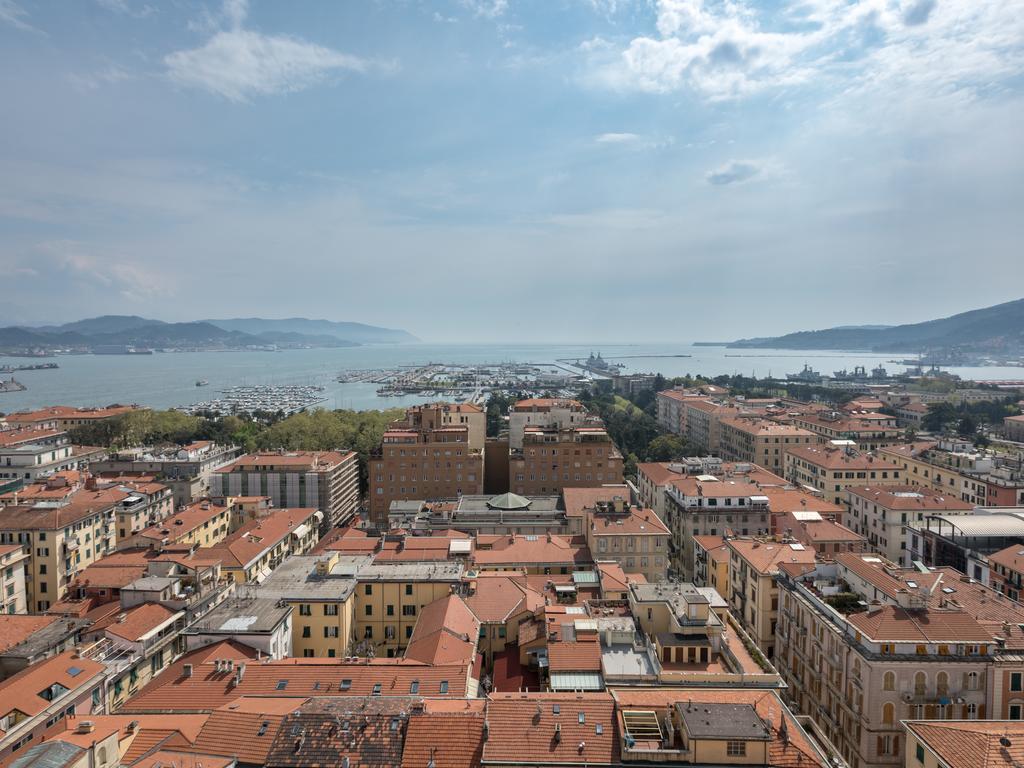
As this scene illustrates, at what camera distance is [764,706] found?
1382 cm

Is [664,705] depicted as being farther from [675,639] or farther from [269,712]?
[269,712]

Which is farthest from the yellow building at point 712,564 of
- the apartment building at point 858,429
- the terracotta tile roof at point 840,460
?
the apartment building at point 858,429

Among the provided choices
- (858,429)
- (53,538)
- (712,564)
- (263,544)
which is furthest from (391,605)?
(858,429)

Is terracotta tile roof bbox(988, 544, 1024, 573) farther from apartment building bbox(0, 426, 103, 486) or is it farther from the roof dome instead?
apartment building bbox(0, 426, 103, 486)

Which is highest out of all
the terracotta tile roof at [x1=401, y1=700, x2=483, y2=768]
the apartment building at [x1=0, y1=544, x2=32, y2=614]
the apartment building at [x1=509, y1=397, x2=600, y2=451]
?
the apartment building at [x1=509, y1=397, x2=600, y2=451]

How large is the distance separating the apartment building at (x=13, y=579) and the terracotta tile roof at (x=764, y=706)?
25432 mm

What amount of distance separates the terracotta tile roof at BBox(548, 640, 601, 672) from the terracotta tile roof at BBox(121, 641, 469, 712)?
2.39 meters

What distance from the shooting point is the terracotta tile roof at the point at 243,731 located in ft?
41.4

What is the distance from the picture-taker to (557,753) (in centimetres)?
1245

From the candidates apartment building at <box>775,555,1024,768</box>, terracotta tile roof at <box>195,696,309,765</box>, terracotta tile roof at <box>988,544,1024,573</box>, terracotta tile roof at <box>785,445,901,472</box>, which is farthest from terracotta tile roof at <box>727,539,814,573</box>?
terracotta tile roof at <box>785,445,901,472</box>

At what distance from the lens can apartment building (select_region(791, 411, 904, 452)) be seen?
59.1m

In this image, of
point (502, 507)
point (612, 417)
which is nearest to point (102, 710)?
point (502, 507)

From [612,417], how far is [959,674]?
205 feet

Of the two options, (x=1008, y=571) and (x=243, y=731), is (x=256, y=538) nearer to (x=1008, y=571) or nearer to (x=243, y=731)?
(x=243, y=731)
